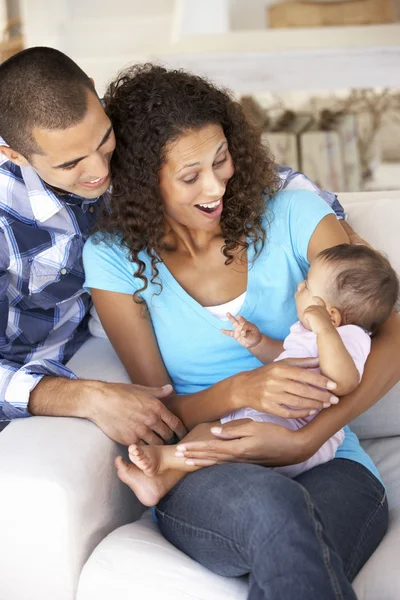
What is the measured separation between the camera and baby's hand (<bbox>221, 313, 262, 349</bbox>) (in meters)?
1.80

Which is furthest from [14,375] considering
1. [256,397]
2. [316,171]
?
[316,171]

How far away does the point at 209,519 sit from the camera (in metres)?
1.55

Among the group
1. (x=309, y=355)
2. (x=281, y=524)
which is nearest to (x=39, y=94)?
(x=309, y=355)

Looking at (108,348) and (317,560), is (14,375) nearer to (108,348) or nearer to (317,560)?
(108,348)

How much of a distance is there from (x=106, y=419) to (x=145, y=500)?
207 millimetres

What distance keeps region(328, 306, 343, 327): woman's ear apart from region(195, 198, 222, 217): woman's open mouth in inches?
13.5

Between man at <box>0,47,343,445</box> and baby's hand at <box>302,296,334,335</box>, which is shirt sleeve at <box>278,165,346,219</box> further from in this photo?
baby's hand at <box>302,296,334,335</box>

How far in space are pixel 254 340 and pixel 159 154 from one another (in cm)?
45

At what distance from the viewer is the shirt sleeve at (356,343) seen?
1695 millimetres

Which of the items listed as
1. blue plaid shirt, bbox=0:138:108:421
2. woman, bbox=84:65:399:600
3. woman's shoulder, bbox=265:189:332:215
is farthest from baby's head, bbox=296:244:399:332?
blue plaid shirt, bbox=0:138:108:421

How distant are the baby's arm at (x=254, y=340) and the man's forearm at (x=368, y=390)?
0.22m

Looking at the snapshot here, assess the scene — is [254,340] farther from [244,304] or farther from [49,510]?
[49,510]

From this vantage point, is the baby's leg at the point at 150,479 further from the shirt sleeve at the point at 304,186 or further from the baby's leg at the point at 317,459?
the shirt sleeve at the point at 304,186

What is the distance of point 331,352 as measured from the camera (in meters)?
1.60
